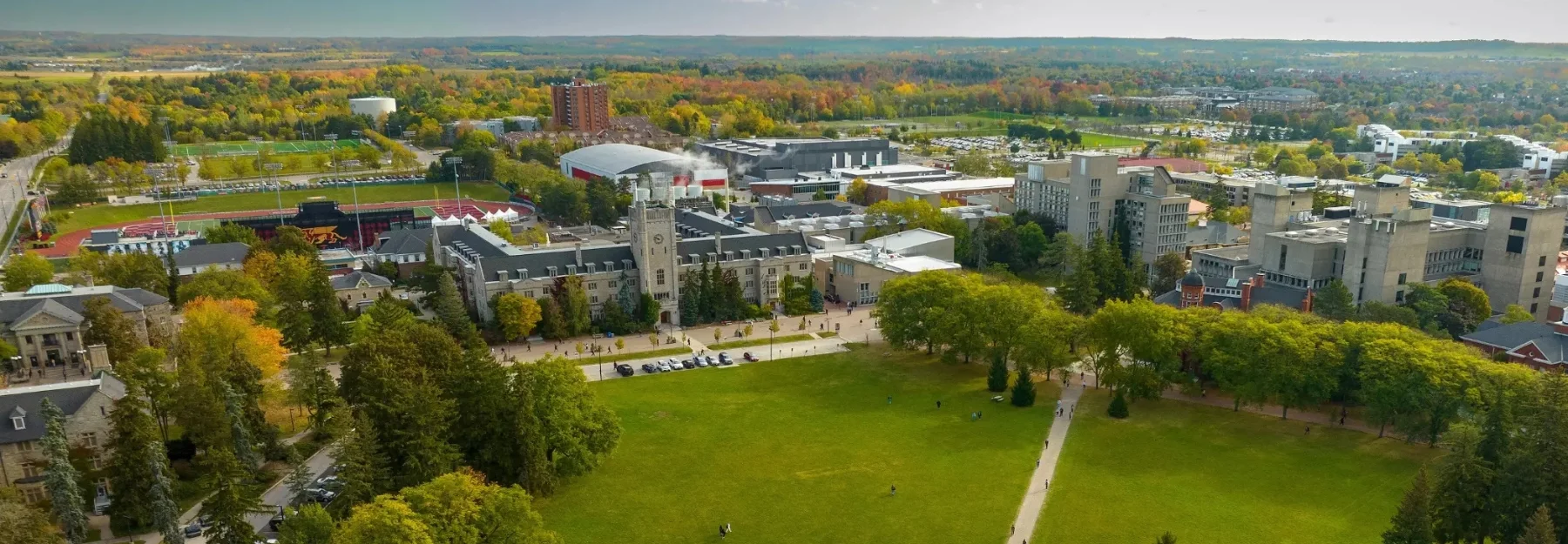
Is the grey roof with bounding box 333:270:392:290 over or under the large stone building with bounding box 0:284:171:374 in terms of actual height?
under

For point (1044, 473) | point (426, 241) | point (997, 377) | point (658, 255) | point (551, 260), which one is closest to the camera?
point (1044, 473)

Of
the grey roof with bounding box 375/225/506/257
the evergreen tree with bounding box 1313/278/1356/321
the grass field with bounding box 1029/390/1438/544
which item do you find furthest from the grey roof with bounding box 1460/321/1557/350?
the grey roof with bounding box 375/225/506/257

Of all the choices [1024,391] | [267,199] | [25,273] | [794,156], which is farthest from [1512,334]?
[267,199]

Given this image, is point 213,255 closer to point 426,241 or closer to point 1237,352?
point 426,241

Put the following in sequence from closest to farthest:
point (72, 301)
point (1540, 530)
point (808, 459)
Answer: point (1540, 530)
point (808, 459)
point (72, 301)

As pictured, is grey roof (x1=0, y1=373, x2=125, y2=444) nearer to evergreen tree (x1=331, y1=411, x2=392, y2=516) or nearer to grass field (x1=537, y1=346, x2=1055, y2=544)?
evergreen tree (x1=331, y1=411, x2=392, y2=516)
